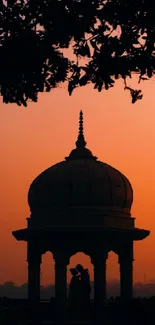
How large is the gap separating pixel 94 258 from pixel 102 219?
1.50 m

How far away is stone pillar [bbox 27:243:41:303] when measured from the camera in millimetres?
51969

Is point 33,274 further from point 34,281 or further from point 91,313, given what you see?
point 91,313

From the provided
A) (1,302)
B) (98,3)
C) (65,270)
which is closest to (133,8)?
(98,3)

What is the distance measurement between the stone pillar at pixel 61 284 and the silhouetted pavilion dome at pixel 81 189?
2.13 m

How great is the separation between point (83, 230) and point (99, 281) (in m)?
2.05

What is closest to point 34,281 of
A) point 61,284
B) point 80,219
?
point 61,284

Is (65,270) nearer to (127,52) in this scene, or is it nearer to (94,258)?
(94,258)

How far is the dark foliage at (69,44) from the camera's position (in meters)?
23.6

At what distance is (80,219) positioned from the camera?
5288 centimetres

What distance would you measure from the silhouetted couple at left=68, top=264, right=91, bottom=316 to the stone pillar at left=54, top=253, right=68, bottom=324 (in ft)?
1.62

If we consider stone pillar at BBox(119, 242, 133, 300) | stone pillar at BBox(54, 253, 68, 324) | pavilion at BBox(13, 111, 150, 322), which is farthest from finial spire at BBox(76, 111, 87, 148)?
stone pillar at BBox(54, 253, 68, 324)

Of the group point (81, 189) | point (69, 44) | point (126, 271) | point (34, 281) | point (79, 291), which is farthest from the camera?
point (81, 189)

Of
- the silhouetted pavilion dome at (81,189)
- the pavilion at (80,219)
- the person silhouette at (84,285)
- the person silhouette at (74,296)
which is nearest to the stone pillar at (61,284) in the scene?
Answer: the pavilion at (80,219)

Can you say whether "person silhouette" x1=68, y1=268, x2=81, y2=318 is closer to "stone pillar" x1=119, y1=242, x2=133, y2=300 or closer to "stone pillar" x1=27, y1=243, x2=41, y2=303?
"stone pillar" x1=27, y1=243, x2=41, y2=303
